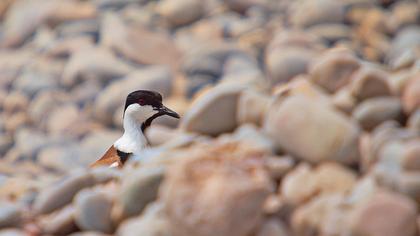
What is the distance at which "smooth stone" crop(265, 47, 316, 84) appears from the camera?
6285 mm

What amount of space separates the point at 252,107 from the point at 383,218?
784 millimetres

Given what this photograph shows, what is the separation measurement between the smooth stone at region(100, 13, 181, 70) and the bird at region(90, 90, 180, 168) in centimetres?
423

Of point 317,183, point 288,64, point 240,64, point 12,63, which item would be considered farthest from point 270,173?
point 12,63

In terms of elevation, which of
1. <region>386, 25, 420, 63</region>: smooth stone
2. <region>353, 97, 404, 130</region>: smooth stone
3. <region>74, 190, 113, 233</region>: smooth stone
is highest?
<region>386, 25, 420, 63</region>: smooth stone

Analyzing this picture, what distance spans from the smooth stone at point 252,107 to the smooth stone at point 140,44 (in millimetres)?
4150

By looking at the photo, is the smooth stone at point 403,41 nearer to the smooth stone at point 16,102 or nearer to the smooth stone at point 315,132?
the smooth stone at point 16,102

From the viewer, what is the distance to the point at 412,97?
2.93m

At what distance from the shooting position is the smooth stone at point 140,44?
7223mm

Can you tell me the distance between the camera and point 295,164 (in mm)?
2758

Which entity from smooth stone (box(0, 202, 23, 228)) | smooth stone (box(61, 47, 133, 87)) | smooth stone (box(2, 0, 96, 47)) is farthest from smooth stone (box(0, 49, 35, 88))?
smooth stone (box(0, 202, 23, 228))

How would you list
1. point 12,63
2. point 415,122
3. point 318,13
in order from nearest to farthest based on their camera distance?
point 415,122, point 318,13, point 12,63

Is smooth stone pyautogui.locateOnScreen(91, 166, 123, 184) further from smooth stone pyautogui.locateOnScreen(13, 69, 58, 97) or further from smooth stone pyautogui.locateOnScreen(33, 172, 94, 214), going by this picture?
smooth stone pyautogui.locateOnScreen(13, 69, 58, 97)

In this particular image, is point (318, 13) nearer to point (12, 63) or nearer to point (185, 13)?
point (185, 13)

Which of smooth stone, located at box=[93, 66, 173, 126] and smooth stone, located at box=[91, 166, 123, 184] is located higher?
smooth stone, located at box=[93, 66, 173, 126]
